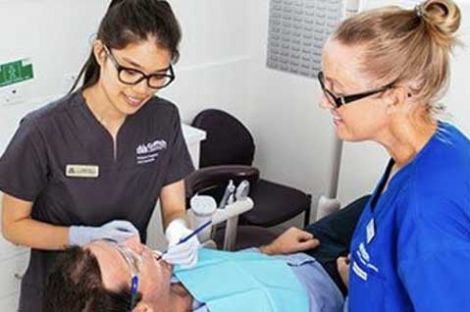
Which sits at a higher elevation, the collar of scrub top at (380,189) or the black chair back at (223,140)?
the collar of scrub top at (380,189)

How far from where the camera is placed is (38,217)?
5.17 ft

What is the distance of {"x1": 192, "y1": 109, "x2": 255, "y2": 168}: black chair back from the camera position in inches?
112

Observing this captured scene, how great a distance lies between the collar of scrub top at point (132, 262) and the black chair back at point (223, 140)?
1.36 metres

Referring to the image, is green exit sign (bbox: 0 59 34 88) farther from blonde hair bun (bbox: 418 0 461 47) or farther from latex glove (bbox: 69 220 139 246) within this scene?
blonde hair bun (bbox: 418 0 461 47)

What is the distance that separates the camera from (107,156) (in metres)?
1.59

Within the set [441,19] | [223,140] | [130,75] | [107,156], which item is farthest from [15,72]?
[441,19]

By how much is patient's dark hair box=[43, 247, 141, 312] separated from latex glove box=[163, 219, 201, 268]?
135mm

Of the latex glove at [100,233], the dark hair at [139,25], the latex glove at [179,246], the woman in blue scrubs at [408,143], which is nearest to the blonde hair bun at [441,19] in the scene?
the woman in blue scrubs at [408,143]

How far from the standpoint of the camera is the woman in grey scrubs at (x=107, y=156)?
1.44m

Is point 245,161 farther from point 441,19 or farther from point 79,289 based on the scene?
point 441,19

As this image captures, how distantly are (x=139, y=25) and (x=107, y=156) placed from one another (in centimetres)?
35

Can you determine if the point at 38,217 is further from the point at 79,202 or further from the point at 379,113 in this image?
the point at 379,113

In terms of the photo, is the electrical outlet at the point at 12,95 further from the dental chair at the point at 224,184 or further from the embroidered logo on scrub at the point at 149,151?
the embroidered logo on scrub at the point at 149,151

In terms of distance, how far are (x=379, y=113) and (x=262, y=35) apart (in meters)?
1.93
